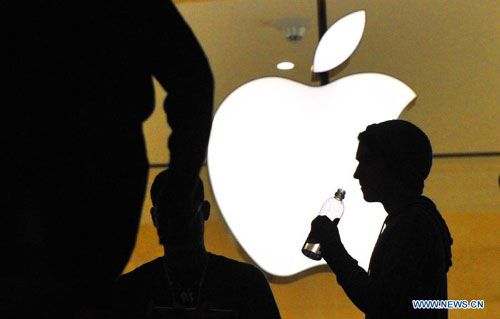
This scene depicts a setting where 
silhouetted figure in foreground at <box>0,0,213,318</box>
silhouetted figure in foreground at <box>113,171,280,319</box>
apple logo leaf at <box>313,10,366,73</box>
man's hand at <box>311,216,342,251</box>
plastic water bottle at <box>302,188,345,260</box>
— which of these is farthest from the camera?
apple logo leaf at <box>313,10,366,73</box>

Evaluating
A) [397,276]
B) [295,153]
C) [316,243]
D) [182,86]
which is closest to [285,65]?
[295,153]

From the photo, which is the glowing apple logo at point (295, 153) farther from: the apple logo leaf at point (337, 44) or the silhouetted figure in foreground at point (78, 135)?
the silhouetted figure in foreground at point (78, 135)

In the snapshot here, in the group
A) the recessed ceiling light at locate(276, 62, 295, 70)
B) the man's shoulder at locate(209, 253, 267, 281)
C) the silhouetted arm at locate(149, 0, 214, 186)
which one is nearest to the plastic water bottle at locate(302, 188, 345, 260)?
the man's shoulder at locate(209, 253, 267, 281)

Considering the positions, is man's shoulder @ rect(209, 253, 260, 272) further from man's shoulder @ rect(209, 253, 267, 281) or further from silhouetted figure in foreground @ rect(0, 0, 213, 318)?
silhouetted figure in foreground @ rect(0, 0, 213, 318)

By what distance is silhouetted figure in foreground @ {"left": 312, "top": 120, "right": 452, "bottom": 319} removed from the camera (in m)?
1.18

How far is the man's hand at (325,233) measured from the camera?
1.30 metres

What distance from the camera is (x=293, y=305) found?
3264mm

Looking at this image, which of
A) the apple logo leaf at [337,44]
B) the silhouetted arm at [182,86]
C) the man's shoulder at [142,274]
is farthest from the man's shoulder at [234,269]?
the apple logo leaf at [337,44]

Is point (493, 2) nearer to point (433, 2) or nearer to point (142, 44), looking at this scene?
point (433, 2)

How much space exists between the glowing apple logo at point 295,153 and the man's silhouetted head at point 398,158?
123 centimetres

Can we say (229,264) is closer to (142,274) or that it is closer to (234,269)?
(234,269)

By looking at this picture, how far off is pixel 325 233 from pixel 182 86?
718mm

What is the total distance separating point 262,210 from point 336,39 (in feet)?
2.17

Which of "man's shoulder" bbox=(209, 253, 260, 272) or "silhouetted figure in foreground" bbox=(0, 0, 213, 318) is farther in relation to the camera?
"man's shoulder" bbox=(209, 253, 260, 272)
